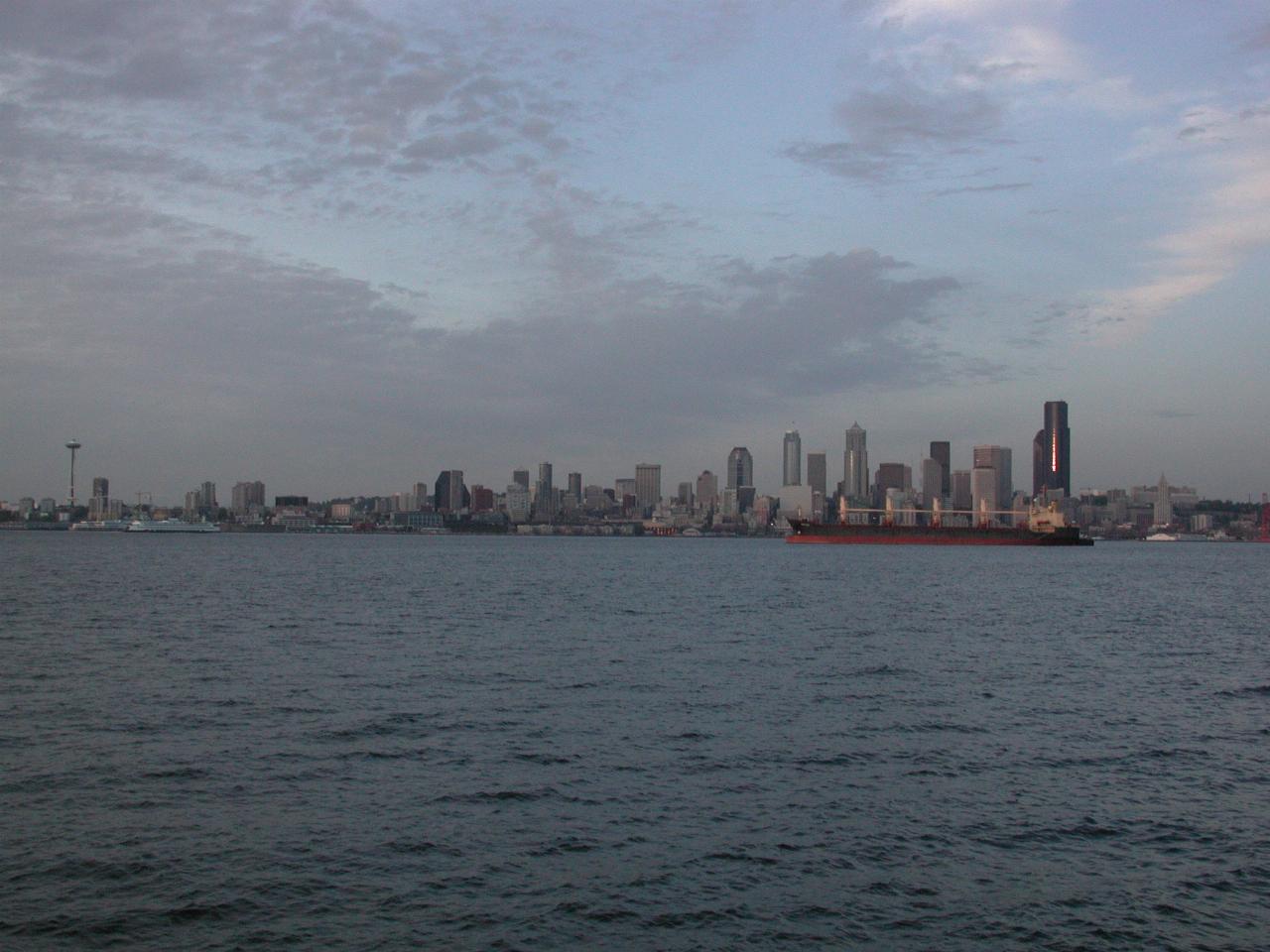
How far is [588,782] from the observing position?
2522cm

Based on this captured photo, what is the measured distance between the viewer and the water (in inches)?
681

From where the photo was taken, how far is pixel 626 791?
962 inches

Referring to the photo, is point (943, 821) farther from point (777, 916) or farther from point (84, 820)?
point (84, 820)

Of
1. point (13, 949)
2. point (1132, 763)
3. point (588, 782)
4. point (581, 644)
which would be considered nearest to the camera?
point (13, 949)

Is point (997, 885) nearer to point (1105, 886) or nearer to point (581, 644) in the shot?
point (1105, 886)

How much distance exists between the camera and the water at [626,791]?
17297 mm

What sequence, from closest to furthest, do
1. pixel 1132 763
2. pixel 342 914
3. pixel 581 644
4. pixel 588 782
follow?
pixel 342 914
pixel 588 782
pixel 1132 763
pixel 581 644

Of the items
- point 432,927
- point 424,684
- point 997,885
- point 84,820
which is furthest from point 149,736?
point 997,885

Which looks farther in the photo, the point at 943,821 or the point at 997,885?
the point at 943,821

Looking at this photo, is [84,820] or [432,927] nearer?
[432,927]

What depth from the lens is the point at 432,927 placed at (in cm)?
1666

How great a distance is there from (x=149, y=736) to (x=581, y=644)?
24551mm

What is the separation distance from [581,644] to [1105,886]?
34376mm

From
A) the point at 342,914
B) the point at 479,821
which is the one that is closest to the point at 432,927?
the point at 342,914
